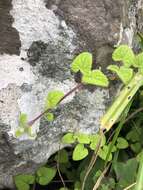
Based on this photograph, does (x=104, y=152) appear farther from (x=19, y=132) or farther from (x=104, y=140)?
(x=19, y=132)

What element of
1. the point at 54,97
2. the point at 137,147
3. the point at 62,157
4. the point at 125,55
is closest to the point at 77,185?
the point at 62,157

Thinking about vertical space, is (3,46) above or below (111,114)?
above

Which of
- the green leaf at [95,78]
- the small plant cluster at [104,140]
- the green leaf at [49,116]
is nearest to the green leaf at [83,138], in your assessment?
the small plant cluster at [104,140]

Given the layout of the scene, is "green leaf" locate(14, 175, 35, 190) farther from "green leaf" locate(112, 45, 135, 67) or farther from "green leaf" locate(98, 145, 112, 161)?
"green leaf" locate(112, 45, 135, 67)

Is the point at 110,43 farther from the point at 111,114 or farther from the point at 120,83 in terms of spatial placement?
the point at 111,114

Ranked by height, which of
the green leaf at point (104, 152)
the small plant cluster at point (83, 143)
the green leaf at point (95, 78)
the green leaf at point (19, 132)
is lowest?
the green leaf at point (104, 152)

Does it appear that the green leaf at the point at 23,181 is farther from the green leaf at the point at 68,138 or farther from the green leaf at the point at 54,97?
the green leaf at the point at 54,97

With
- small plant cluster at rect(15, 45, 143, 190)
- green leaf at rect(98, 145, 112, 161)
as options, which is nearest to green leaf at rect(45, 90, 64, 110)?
small plant cluster at rect(15, 45, 143, 190)

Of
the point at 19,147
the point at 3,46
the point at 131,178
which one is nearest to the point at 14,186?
the point at 19,147
